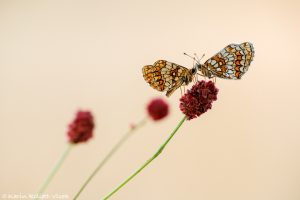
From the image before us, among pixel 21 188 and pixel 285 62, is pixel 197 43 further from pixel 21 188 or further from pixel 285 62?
pixel 21 188

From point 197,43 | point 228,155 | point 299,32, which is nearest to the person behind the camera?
point 228,155

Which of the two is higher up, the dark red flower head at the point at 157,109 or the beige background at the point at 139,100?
the dark red flower head at the point at 157,109

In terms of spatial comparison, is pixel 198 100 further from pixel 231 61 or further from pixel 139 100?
pixel 139 100

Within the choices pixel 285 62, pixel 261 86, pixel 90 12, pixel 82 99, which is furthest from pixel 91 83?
pixel 285 62

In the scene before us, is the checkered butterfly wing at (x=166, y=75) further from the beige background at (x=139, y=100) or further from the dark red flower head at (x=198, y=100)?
the beige background at (x=139, y=100)

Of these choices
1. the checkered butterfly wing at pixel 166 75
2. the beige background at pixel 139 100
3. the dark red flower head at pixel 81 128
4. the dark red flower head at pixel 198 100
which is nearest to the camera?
the dark red flower head at pixel 81 128

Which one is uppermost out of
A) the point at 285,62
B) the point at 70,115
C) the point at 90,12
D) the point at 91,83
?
the point at 285,62

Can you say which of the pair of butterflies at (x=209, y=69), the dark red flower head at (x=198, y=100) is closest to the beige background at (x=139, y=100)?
the pair of butterflies at (x=209, y=69)
